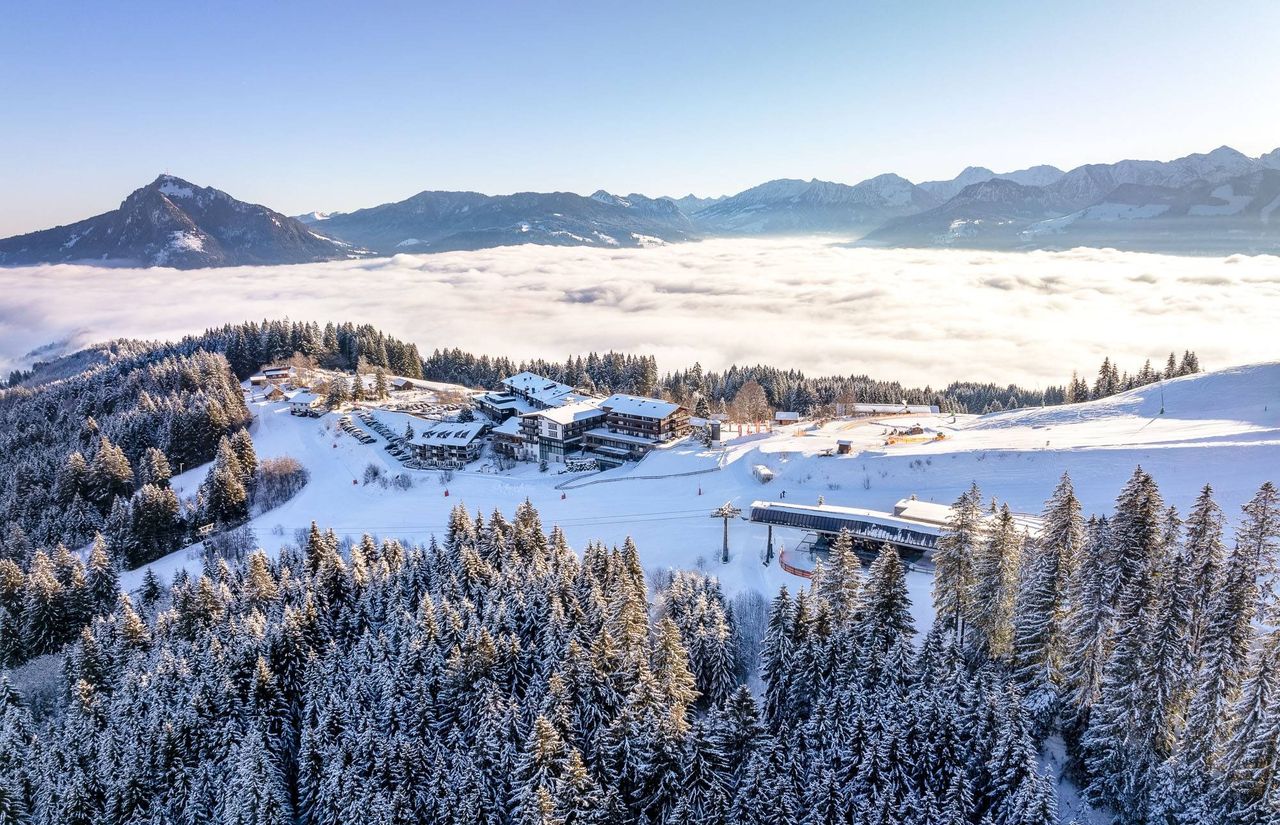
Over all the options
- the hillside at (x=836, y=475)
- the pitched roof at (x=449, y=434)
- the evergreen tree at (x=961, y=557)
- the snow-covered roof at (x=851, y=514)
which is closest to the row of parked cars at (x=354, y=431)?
the hillside at (x=836, y=475)

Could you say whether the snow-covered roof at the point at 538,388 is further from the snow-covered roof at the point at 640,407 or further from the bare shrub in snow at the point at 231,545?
the bare shrub in snow at the point at 231,545

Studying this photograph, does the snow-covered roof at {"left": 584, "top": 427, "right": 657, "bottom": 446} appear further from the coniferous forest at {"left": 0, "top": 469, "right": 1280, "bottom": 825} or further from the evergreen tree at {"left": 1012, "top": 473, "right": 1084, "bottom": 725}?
the evergreen tree at {"left": 1012, "top": 473, "right": 1084, "bottom": 725}

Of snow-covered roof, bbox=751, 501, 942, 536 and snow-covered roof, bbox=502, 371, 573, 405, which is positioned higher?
snow-covered roof, bbox=502, 371, 573, 405

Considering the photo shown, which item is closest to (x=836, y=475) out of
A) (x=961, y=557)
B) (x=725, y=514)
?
(x=725, y=514)

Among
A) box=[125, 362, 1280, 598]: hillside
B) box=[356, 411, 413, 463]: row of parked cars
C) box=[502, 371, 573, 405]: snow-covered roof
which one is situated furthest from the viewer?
box=[502, 371, 573, 405]: snow-covered roof

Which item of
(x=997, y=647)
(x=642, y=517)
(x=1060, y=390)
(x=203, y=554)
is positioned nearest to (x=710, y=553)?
(x=642, y=517)

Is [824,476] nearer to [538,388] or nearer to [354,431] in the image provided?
[538,388]

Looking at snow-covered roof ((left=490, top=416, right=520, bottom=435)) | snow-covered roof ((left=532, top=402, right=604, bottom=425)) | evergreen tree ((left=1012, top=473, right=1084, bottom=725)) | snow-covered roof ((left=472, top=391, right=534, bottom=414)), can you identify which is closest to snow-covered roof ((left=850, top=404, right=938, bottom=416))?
snow-covered roof ((left=532, top=402, right=604, bottom=425))
